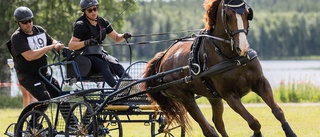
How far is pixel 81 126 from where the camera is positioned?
10648mm

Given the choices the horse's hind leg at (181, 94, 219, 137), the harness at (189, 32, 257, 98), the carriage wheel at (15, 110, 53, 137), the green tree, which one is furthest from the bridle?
the green tree

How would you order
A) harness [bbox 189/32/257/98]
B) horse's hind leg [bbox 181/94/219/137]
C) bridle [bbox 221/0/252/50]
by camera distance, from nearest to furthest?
bridle [bbox 221/0/252/50]
harness [bbox 189/32/257/98]
horse's hind leg [bbox 181/94/219/137]

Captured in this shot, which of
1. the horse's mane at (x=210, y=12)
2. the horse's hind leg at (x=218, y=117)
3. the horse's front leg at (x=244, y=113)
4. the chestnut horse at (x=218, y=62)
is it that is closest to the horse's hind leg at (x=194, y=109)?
the chestnut horse at (x=218, y=62)

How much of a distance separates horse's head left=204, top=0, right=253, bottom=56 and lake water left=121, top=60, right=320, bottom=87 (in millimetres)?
14032

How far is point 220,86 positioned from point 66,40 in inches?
707

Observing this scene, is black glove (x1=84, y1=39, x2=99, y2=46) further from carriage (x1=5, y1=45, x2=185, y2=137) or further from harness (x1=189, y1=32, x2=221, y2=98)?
harness (x1=189, y1=32, x2=221, y2=98)

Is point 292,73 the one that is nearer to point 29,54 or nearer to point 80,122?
point 29,54

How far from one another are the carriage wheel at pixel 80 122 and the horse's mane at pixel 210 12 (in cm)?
193

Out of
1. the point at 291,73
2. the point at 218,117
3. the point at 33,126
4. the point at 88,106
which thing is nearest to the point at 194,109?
the point at 218,117

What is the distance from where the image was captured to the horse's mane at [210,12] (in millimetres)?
9539

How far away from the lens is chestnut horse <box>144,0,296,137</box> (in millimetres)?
9070

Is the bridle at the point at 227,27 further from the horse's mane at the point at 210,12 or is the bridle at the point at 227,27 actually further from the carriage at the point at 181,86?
the horse's mane at the point at 210,12

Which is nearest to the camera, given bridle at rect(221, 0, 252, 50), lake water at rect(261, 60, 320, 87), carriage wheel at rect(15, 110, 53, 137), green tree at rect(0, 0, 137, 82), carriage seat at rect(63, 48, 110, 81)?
bridle at rect(221, 0, 252, 50)

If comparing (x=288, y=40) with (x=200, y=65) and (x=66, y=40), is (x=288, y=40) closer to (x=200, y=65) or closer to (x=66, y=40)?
(x=66, y=40)
